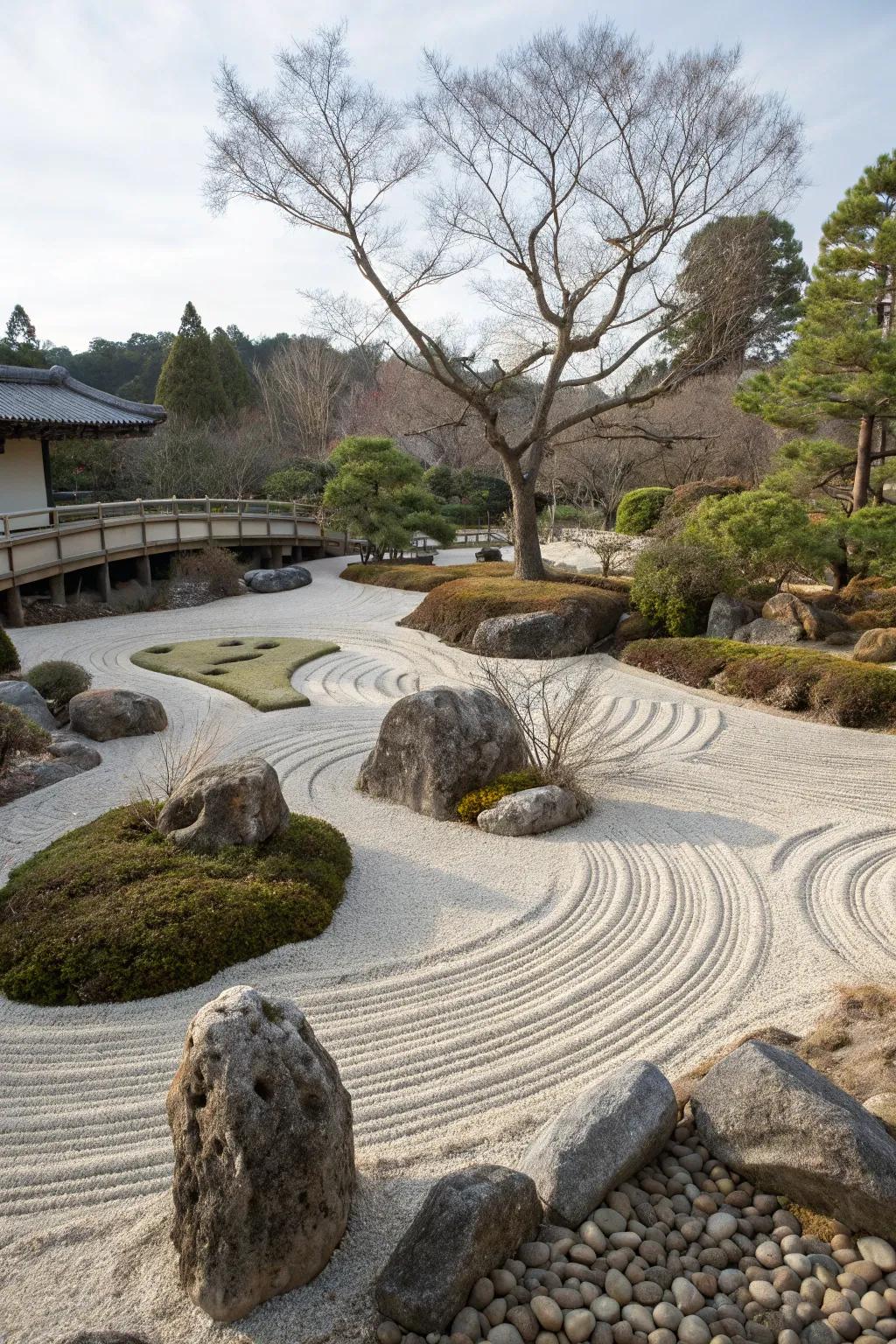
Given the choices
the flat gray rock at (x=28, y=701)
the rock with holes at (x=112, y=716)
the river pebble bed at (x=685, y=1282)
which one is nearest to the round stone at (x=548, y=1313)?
the river pebble bed at (x=685, y=1282)

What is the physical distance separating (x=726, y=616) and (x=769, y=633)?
0.70 m

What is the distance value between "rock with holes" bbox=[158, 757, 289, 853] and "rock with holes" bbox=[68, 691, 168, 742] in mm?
3471

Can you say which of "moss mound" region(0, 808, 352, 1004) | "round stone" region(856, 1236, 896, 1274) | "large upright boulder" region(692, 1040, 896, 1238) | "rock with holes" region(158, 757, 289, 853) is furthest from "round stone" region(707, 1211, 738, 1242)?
"rock with holes" region(158, 757, 289, 853)

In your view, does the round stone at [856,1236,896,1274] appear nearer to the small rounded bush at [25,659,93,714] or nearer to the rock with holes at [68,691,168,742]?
the rock with holes at [68,691,168,742]

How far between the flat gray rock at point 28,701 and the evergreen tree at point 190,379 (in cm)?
2423

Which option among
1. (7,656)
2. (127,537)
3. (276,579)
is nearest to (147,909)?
(7,656)

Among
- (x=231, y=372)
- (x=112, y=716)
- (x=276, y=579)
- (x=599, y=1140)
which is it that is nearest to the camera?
(x=599, y=1140)

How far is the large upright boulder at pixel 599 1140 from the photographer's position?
3115mm

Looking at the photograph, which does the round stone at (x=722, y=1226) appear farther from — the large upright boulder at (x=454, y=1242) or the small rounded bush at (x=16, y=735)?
the small rounded bush at (x=16, y=735)

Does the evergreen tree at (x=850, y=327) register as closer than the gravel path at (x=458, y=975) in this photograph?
No

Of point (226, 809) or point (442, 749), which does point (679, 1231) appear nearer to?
point (226, 809)

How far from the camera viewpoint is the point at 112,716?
9539mm

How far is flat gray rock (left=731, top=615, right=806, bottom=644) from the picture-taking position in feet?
41.2

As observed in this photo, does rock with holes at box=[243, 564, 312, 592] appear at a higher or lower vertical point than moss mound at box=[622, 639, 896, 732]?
higher
